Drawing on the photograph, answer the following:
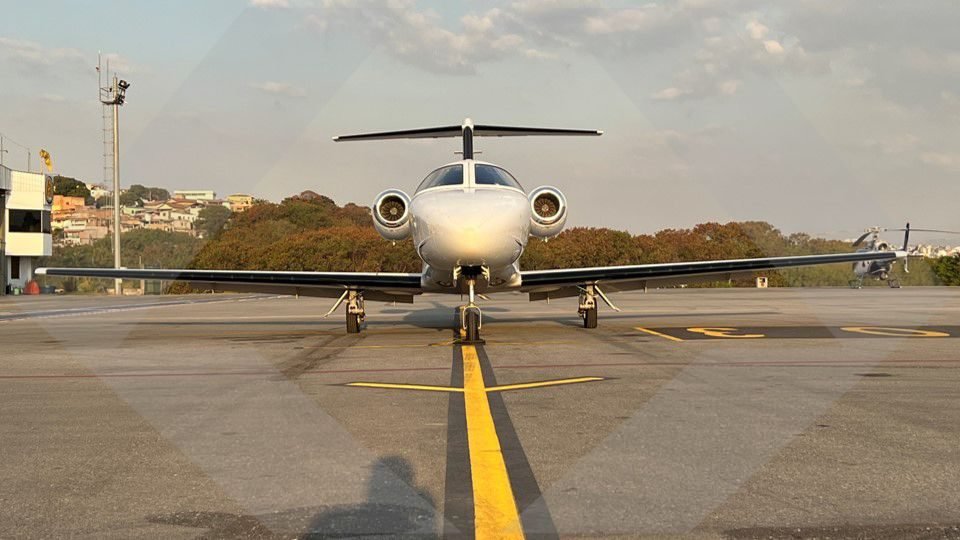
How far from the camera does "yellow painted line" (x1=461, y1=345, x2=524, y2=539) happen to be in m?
3.60

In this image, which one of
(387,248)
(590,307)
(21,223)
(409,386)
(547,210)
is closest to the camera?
(409,386)

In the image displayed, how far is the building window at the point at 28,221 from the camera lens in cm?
5906

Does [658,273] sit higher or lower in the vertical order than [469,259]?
lower

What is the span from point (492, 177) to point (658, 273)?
214 inches

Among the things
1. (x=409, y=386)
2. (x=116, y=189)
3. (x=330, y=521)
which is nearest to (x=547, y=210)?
(x=409, y=386)

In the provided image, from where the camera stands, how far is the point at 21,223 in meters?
59.3

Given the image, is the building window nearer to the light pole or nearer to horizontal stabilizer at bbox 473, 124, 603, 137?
the light pole

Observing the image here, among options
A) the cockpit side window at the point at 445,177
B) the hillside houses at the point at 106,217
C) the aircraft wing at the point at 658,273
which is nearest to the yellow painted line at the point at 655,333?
the aircraft wing at the point at 658,273

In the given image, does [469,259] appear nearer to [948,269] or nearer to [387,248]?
[387,248]

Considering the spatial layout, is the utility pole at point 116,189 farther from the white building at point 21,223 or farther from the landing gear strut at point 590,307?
the landing gear strut at point 590,307

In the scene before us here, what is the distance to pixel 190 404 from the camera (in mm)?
7316

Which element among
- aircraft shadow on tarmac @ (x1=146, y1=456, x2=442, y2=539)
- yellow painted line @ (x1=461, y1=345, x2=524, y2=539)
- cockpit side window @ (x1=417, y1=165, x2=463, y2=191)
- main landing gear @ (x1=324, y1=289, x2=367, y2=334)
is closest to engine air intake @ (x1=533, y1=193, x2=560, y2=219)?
cockpit side window @ (x1=417, y1=165, x2=463, y2=191)

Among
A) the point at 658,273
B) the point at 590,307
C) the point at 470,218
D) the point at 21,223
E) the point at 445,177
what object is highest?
the point at 21,223

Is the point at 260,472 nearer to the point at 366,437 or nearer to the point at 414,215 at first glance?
the point at 366,437
